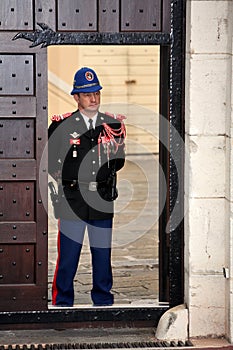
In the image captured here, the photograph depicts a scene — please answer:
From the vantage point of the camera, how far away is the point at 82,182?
838 cm

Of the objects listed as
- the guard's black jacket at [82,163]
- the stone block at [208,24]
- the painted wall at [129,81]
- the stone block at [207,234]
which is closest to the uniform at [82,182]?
the guard's black jacket at [82,163]

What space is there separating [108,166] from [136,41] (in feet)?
3.53

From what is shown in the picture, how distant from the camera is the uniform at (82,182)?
8.35 metres

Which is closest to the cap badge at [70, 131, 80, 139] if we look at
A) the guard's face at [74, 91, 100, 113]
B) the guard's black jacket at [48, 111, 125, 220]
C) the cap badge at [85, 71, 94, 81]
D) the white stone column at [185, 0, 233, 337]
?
the guard's black jacket at [48, 111, 125, 220]

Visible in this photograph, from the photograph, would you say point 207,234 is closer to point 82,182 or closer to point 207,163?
point 207,163

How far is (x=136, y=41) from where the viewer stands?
26.0 ft

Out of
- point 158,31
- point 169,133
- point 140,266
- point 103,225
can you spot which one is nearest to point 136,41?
point 158,31

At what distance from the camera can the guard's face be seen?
8383 mm

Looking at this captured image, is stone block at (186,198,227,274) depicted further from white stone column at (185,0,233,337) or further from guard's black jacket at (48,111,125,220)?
guard's black jacket at (48,111,125,220)

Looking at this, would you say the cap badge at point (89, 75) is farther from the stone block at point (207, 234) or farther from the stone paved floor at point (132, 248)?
the stone paved floor at point (132, 248)

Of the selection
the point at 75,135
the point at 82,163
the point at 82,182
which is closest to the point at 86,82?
the point at 75,135

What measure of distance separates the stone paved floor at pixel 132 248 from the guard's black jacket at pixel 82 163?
1.02 meters

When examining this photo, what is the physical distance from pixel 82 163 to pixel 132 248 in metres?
3.93

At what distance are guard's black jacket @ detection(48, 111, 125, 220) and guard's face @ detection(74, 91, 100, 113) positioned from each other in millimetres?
78
